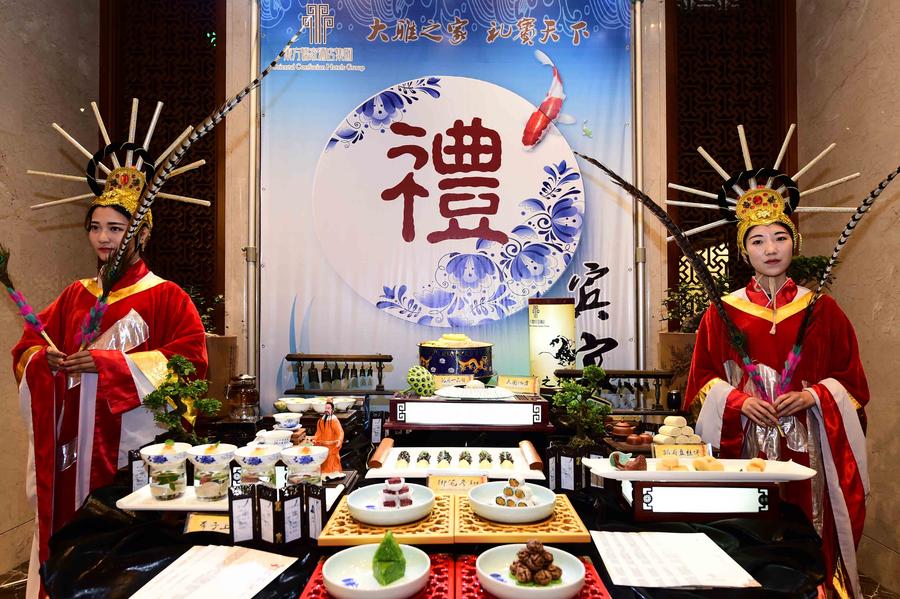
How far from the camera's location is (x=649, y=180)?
3.98 meters

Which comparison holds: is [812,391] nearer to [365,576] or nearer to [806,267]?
[806,267]

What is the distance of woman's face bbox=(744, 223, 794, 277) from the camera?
2387 millimetres

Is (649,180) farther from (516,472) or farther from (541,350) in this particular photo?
(516,472)

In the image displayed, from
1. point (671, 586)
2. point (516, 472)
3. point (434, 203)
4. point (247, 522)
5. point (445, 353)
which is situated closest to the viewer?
point (671, 586)

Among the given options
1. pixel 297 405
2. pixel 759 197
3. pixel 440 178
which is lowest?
pixel 297 405

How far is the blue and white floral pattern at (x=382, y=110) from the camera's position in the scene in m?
3.93

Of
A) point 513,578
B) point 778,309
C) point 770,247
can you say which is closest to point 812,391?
point 778,309

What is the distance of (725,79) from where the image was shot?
161 inches

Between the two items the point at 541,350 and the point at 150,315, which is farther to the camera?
the point at 541,350

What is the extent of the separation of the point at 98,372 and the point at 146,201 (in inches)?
30.0

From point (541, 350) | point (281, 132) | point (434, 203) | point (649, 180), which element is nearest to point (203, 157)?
point (281, 132)

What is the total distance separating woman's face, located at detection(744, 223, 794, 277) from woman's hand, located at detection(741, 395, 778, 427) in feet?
1.89

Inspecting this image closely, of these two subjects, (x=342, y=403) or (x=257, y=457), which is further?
(x=342, y=403)

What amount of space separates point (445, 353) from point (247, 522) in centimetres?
161
